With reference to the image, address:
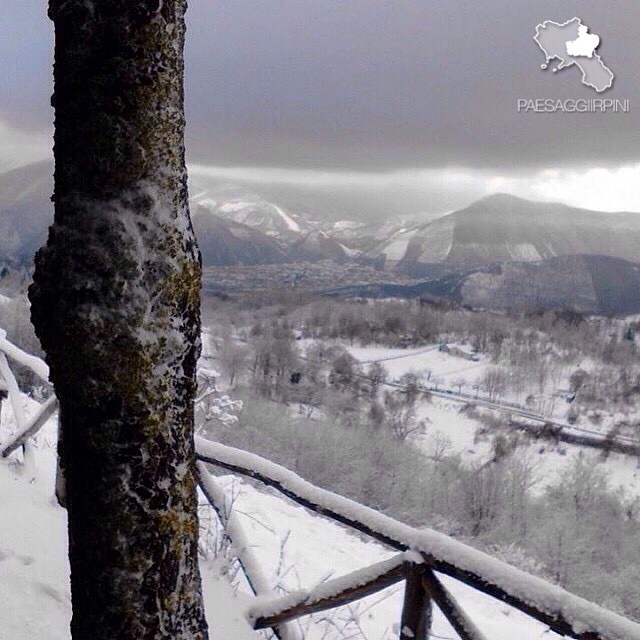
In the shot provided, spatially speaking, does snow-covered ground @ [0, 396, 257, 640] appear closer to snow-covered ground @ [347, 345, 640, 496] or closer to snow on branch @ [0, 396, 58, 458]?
snow on branch @ [0, 396, 58, 458]

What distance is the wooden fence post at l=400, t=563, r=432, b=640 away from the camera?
2314 mm

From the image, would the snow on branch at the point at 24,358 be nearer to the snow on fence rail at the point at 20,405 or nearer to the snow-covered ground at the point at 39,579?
the snow on fence rail at the point at 20,405

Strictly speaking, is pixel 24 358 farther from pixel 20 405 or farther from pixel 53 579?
pixel 53 579

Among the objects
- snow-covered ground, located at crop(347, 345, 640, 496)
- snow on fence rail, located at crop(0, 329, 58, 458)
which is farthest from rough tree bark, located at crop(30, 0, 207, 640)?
snow-covered ground, located at crop(347, 345, 640, 496)

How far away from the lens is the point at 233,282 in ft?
367

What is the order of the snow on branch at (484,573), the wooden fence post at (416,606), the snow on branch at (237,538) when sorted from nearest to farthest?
the snow on branch at (484,573), the wooden fence post at (416,606), the snow on branch at (237,538)

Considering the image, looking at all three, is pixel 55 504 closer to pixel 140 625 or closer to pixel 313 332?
pixel 140 625

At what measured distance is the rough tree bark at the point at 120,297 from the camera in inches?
57.2

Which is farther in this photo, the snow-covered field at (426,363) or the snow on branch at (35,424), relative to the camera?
the snow-covered field at (426,363)

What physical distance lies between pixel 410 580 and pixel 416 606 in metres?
0.10

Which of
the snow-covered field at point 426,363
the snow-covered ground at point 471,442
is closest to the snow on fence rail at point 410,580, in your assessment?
the snow-covered ground at point 471,442

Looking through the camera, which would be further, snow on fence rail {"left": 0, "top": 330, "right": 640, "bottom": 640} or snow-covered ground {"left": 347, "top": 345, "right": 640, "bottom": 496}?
snow-covered ground {"left": 347, "top": 345, "right": 640, "bottom": 496}

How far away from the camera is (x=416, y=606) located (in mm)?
2348

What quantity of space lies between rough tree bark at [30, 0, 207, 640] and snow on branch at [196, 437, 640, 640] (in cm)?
102
